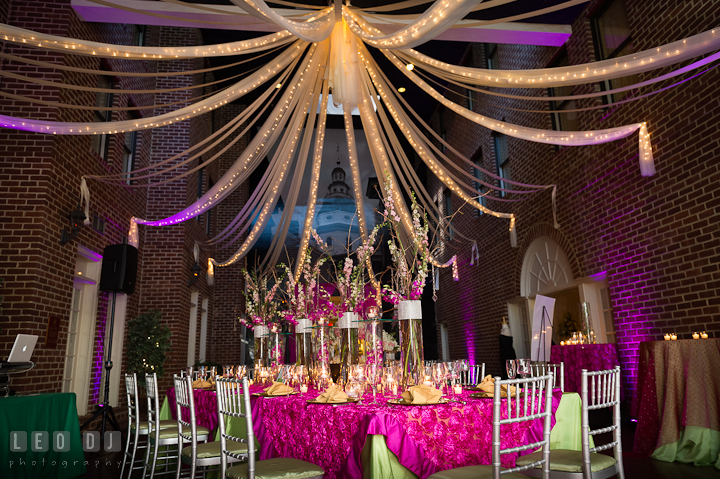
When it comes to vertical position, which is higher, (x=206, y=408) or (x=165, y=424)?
(x=206, y=408)

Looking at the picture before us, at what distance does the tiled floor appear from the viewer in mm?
3463

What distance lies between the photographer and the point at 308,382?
3707mm

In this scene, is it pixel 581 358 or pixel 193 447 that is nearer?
pixel 193 447

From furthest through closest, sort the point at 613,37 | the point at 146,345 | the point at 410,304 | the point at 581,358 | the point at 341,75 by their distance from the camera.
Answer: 1. the point at 146,345
2. the point at 613,37
3. the point at 581,358
4. the point at 341,75
5. the point at 410,304

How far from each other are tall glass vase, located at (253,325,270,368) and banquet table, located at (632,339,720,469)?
3.34 meters

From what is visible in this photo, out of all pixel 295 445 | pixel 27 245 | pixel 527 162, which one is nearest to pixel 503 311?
pixel 527 162

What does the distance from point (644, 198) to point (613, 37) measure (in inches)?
83.5

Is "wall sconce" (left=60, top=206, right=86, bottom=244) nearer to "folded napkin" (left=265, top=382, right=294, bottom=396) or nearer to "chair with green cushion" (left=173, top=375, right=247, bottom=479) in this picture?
"chair with green cushion" (left=173, top=375, right=247, bottom=479)

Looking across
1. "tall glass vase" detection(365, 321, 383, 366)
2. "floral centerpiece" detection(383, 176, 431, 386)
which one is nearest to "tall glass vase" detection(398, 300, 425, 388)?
"floral centerpiece" detection(383, 176, 431, 386)

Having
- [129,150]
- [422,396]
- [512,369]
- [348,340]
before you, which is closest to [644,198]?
[512,369]

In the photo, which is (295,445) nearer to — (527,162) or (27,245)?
(27,245)

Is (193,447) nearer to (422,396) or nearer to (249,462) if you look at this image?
(249,462)

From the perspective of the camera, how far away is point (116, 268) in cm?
580

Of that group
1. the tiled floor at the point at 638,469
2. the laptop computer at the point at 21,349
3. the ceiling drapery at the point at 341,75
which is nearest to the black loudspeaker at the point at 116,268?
the ceiling drapery at the point at 341,75
